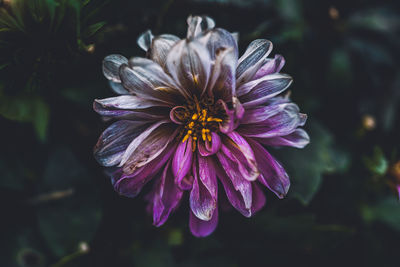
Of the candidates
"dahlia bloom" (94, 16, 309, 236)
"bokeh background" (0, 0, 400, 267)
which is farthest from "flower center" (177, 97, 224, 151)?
"bokeh background" (0, 0, 400, 267)

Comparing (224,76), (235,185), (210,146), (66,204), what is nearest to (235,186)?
(235,185)

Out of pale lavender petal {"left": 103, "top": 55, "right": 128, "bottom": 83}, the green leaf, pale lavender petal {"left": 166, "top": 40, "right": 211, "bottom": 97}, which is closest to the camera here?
pale lavender petal {"left": 166, "top": 40, "right": 211, "bottom": 97}

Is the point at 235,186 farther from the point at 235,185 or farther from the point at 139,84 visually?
the point at 139,84

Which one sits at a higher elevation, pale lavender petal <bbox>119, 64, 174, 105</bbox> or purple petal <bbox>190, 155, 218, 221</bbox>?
pale lavender petal <bbox>119, 64, 174, 105</bbox>

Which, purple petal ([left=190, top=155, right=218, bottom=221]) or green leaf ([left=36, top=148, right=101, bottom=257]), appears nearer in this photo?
purple petal ([left=190, top=155, right=218, bottom=221])

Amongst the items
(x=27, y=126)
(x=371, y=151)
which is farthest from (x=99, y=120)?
(x=371, y=151)

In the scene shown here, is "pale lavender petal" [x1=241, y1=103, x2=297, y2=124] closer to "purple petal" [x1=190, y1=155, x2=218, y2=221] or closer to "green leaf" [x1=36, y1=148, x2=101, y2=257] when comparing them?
"purple petal" [x1=190, y1=155, x2=218, y2=221]

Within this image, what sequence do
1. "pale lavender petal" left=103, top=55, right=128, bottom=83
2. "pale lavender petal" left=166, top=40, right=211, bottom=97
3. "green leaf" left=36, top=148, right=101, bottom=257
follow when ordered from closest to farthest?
"pale lavender petal" left=166, top=40, right=211, bottom=97, "pale lavender petal" left=103, top=55, right=128, bottom=83, "green leaf" left=36, top=148, right=101, bottom=257

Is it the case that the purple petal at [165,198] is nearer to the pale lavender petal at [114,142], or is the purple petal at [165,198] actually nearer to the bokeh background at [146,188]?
the pale lavender petal at [114,142]

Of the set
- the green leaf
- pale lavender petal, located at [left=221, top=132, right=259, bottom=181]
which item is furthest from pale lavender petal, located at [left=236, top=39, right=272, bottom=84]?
the green leaf
